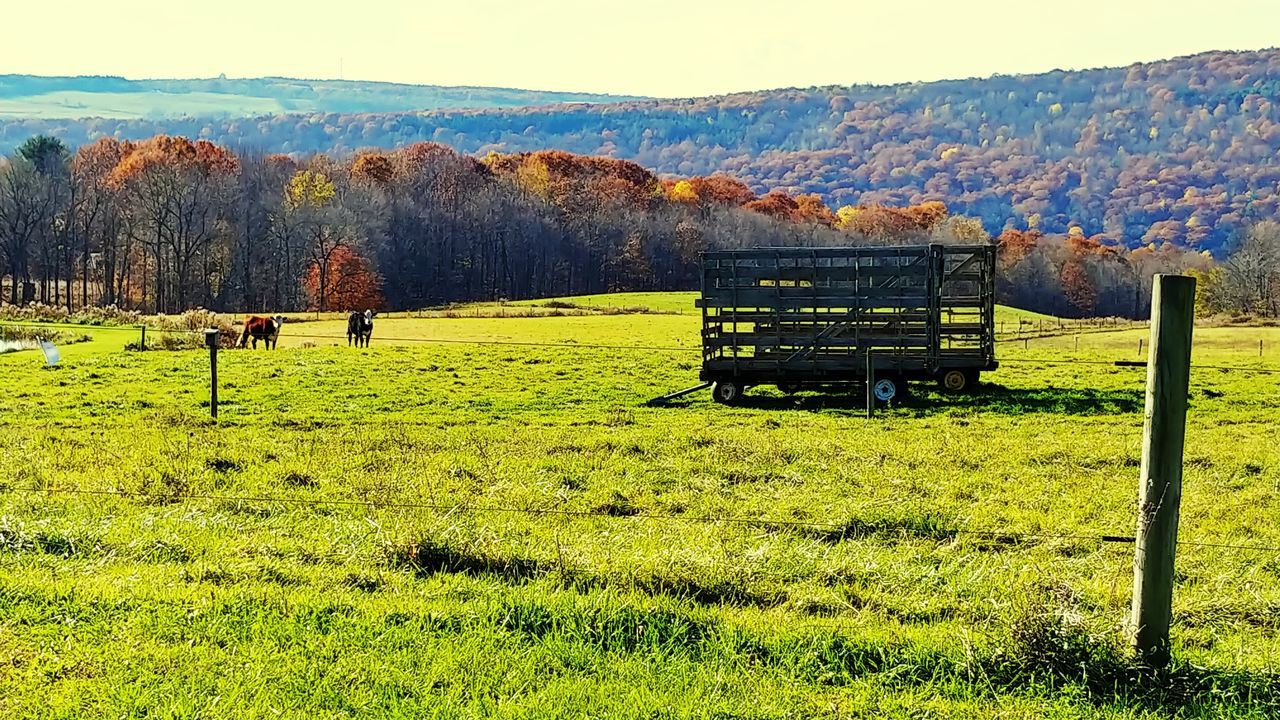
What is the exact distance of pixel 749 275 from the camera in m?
24.8

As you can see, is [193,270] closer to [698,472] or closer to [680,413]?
[680,413]

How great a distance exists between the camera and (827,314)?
2477cm

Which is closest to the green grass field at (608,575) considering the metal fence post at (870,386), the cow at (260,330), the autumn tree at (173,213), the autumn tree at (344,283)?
the metal fence post at (870,386)

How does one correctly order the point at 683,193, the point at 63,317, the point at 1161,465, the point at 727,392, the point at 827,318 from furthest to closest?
the point at 683,193 → the point at 63,317 → the point at 727,392 → the point at 827,318 → the point at 1161,465

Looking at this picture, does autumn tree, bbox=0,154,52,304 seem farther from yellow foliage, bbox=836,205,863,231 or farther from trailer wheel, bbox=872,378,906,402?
yellow foliage, bbox=836,205,863,231

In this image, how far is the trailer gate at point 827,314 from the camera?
24.5 m

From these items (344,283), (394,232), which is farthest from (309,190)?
(344,283)

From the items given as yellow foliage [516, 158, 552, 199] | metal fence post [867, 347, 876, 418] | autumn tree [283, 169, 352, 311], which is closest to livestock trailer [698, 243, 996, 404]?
metal fence post [867, 347, 876, 418]

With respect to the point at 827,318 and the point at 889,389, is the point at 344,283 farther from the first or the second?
the point at 889,389

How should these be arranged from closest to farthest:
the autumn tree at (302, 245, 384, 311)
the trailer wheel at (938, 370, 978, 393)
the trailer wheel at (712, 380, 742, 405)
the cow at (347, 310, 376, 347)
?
the trailer wheel at (712, 380, 742, 405) → the trailer wheel at (938, 370, 978, 393) → the cow at (347, 310, 376, 347) → the autumn tree at (302, 245, 384, 311)

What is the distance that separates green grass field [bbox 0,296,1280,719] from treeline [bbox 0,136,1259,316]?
7417 cm

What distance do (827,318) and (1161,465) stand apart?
64.3 feet

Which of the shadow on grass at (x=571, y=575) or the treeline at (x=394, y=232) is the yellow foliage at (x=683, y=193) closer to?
the treeline at (x=394, y=232)

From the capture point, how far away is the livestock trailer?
966 inches
